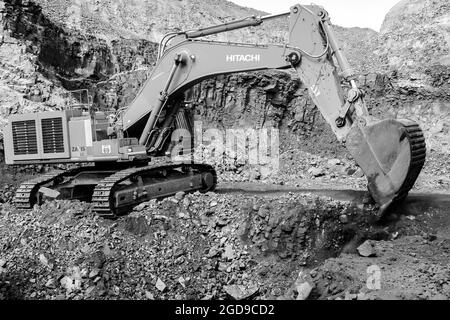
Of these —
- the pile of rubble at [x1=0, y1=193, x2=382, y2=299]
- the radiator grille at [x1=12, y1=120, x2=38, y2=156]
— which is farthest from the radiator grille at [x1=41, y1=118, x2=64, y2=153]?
the pile of rubble at [x1=0, y1=193, x2=382, y2=299]

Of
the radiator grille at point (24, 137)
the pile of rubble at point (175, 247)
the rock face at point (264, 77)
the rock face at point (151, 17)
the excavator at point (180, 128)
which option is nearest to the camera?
the pile of rubble at point (175, 247)

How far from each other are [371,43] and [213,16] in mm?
12565

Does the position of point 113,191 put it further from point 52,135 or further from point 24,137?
point 24,137

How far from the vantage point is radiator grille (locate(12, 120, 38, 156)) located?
9.59 meters

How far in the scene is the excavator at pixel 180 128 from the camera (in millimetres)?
7422

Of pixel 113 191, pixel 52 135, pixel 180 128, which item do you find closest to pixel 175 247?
pixel 113 191

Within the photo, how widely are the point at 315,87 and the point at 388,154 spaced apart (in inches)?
62.1

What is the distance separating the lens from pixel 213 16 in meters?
30.9

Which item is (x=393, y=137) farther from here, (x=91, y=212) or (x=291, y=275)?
(x=91, y=212)

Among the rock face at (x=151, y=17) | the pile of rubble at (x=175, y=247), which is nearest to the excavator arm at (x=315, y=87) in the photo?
the pile of rubble at (x=175, y=247)

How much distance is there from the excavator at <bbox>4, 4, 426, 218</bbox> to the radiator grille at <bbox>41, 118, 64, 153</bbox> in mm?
19

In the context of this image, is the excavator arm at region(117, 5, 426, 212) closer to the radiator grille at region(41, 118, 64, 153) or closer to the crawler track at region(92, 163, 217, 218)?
the crawler track at region(92, 163, 217, 218)

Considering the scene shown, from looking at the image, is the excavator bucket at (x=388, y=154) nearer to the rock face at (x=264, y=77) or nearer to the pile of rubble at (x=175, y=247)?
the pile of rubble at (x=175, y=247)
